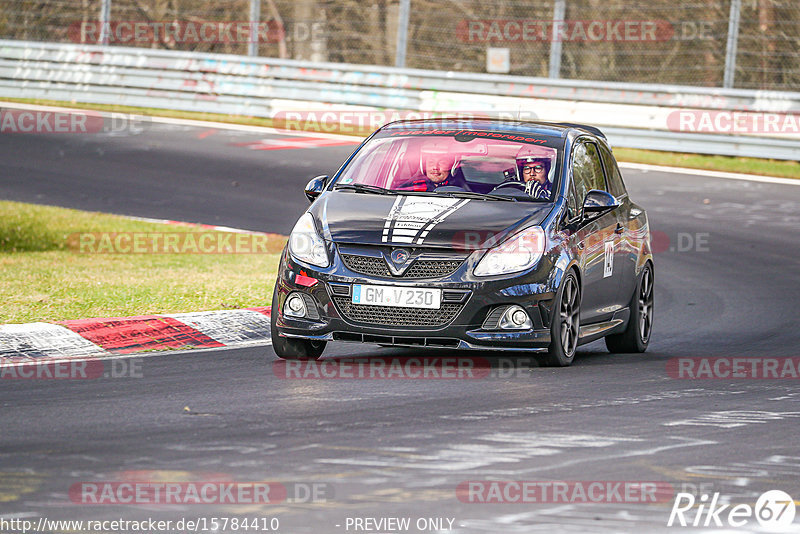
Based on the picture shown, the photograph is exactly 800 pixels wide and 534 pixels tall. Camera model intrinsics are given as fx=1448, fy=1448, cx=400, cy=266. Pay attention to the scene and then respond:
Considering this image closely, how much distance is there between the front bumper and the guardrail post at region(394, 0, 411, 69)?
53.6 feet

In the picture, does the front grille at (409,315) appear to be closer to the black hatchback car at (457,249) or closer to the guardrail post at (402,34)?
the black hatchback car at (457,249)

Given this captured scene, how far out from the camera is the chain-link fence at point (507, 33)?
74.9 feet

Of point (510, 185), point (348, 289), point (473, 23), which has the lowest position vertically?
point (348, 289)

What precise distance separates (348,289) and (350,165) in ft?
5.14

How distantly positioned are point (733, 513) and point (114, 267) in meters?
9.61

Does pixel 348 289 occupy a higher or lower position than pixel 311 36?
lower

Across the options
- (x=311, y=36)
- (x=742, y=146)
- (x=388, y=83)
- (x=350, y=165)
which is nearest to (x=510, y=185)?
(x=350, y=165)

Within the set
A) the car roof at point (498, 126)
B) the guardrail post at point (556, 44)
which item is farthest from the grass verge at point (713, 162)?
the car roof at point (498, 126)

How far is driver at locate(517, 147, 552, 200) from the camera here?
9711mm

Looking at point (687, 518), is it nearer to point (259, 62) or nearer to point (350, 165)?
point (350, 165)

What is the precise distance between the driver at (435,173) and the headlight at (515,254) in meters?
0.85

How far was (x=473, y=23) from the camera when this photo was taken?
26.3 metres

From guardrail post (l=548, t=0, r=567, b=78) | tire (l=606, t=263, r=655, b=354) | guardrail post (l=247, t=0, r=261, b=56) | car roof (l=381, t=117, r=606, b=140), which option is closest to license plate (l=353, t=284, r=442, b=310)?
car roof (l=381, t=117, r=606, b=140)

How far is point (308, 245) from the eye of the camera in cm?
920
